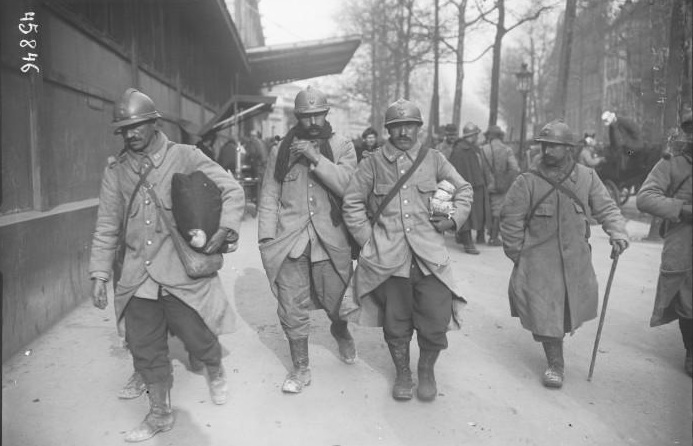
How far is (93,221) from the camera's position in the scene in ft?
22.0

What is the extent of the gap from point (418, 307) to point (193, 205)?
60.7 inches

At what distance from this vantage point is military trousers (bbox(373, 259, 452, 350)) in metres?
3.88

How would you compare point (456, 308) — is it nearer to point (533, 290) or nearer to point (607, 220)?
point (533, 290)

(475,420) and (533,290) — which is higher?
(533,290)

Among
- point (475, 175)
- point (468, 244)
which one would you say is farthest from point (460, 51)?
point (468, 244)

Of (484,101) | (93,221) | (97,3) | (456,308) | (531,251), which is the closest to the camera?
(456,308)

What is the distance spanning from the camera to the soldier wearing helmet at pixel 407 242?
388cm

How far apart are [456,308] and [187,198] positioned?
186 cm

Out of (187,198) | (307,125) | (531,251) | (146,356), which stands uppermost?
(307,125)

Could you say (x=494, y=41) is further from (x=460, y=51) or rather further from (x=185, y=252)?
(x=185, y=252)

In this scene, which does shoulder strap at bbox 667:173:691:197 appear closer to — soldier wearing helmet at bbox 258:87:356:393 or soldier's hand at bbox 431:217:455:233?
soldier's hand at bbox 431:217:455:233

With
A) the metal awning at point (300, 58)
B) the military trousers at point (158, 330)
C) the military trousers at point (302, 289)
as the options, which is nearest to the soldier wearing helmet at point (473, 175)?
the military trousers at point (302, 289)

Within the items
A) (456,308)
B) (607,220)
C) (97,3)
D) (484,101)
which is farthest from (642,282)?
(484,101)

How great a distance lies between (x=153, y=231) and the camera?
3508mm
